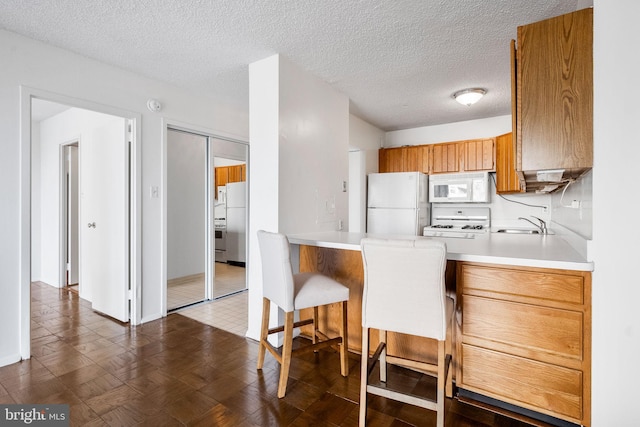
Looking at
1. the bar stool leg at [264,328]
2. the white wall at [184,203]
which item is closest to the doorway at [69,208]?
the white wall at [184,203]

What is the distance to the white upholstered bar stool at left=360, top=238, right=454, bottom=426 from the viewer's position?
143cm

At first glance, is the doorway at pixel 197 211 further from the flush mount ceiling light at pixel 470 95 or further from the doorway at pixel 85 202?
the flush mount ceiling light at pixel 470 95

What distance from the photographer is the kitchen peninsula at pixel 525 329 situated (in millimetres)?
1446

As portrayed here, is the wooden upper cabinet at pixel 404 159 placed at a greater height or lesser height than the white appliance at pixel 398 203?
greater

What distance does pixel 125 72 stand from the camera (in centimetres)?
283

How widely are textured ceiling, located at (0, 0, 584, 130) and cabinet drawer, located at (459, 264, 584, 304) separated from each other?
1669mm

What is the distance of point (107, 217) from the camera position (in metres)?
3.13

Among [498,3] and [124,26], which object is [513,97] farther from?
[124,26]

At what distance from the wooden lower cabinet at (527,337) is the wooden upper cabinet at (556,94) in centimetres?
58

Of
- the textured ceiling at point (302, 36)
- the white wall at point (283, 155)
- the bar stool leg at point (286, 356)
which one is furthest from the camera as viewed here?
the white wall at point (283, 155)

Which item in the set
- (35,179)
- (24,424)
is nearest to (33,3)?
(24,424)

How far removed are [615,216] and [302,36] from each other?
2.17 metres

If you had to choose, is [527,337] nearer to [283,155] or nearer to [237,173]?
[283,155]

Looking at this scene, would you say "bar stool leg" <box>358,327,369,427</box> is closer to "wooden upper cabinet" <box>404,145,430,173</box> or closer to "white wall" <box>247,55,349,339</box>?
"white wall" <box>247,55,349,339</box>
